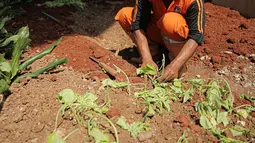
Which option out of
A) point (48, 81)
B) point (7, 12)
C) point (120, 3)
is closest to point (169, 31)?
point (48, 81)

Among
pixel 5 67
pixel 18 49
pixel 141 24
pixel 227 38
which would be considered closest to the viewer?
pixel 5 67

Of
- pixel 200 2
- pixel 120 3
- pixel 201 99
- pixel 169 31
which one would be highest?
pixel 200 2

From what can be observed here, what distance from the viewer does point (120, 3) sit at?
4.40 metres

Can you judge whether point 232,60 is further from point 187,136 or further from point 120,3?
point 120,3

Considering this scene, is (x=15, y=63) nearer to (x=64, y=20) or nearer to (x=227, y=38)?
(x=64, y=20)

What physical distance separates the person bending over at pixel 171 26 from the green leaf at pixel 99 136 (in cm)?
74

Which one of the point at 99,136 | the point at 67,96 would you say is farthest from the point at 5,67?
the point at 99,136

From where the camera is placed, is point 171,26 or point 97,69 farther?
point 97,69

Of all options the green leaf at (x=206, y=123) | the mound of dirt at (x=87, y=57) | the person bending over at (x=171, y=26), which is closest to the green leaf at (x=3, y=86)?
the mound of dirt at (x=87, y=57)

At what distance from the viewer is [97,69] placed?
2.69m

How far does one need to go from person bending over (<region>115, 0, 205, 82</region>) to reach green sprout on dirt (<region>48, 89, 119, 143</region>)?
593mm

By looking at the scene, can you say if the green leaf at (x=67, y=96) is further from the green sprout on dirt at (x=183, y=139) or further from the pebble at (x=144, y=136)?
the green sprout on dirt at (x=183, y=139)

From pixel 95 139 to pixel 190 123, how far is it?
663 mm

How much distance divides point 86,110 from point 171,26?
94 cm
